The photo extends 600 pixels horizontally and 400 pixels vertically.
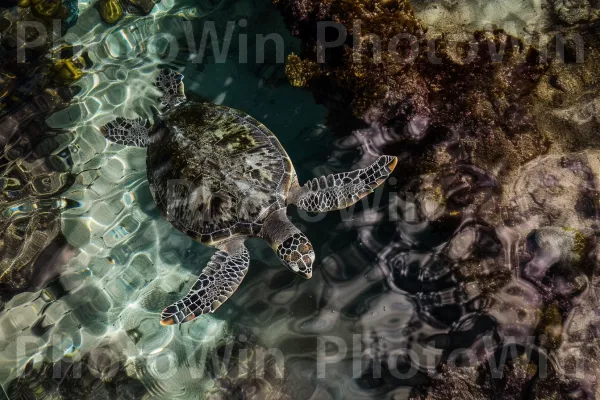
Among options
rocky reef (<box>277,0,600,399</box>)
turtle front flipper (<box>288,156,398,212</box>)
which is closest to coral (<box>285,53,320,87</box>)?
rocky reef (<box>277,0,600,399</box>)

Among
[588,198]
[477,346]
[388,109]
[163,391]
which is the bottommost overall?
[163,391]

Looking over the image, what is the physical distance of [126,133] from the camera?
532 centimetres

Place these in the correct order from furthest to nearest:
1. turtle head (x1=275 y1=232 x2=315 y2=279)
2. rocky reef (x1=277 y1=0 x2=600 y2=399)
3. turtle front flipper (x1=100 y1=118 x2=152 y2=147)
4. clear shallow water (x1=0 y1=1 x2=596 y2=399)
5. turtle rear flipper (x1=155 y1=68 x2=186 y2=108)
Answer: turtle rear flipper (x1=155 y1=68 x2=186 y2=108)
turtle front flipper (x1=100 y1=118 x2=152 y2=147)
turtle head (x1=275 y1=232 x2=315 y2=279)
clear shallow water (x1=0 y1=1 x2=596 y2=399)
rocky reef (x1=277 y1=0 x2=600 y2=399)

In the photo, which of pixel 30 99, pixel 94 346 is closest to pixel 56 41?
pixel 30 99

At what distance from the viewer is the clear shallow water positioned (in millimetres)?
3965

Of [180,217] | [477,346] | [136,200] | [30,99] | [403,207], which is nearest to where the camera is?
[477,346]

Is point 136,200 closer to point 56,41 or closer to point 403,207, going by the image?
point 56,41

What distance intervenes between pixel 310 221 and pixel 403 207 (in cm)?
113

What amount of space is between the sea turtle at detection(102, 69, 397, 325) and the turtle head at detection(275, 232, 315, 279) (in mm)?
11

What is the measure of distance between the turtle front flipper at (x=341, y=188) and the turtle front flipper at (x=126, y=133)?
2216 millimetres

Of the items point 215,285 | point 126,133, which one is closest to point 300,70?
point 126,133

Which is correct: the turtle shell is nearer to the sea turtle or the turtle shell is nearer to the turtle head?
the sea turtle

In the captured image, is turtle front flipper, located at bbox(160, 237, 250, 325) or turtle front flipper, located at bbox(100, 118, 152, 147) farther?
turtle front flipper, located at bbox(100, 118, 152, 147)

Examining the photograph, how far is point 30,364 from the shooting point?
4.71 m
